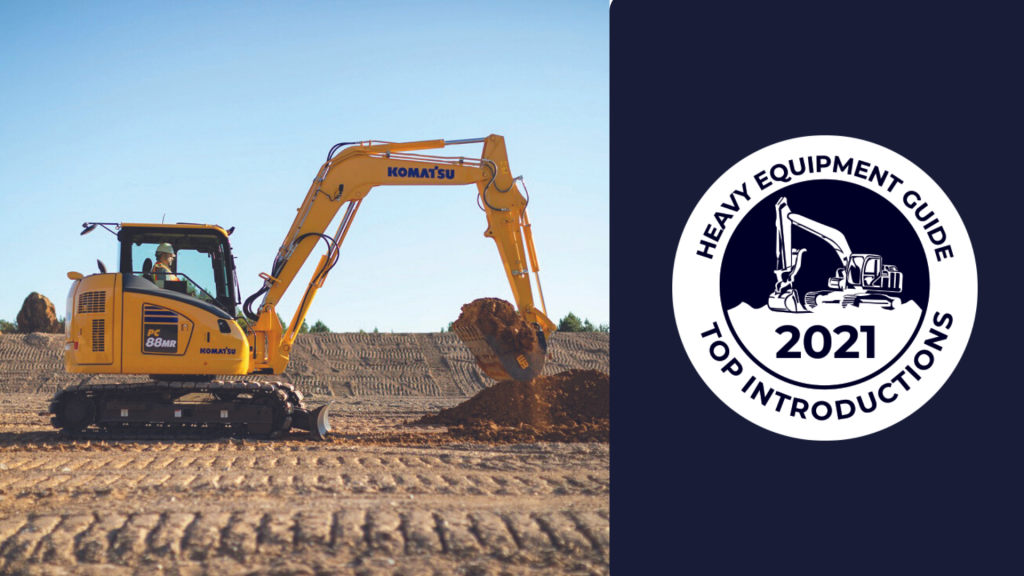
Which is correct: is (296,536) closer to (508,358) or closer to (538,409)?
(508,358)

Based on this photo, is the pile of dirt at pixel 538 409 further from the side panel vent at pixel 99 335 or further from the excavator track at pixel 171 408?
the side panel vent at pixel 99 335

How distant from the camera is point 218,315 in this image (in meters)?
12.4

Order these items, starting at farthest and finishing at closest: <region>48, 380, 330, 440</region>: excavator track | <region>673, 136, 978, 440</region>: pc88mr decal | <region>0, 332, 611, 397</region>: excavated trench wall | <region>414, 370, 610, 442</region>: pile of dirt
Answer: <region>0, 332, 611, 397</region>: excavated trench wall
<region>414, 370, 610, 442</region>: pile of dirt
<region>48, 380, 330, 440</region>: excavator track
<region>673, 136, 978, 440</region>: pc88mr decal

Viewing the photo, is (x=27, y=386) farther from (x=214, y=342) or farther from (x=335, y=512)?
(x=335, y=512)

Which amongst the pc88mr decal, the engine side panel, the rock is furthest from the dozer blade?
the rock

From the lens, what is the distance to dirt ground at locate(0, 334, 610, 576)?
232 inches

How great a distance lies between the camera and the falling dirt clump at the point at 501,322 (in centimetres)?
1391

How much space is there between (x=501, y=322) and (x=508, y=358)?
25.9 inches

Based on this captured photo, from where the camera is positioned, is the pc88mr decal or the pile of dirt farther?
the pile of dirt

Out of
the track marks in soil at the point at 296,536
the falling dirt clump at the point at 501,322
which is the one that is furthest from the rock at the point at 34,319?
the track marks in soil at the point at 296,536

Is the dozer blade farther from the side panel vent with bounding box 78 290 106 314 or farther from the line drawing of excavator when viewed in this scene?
the line drawing of excavator

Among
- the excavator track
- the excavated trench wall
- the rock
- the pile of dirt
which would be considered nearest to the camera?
the excavator track

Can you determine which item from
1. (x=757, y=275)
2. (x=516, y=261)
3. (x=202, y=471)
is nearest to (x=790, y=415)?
(x=757, y=275)

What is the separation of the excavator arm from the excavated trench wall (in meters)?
16.2
